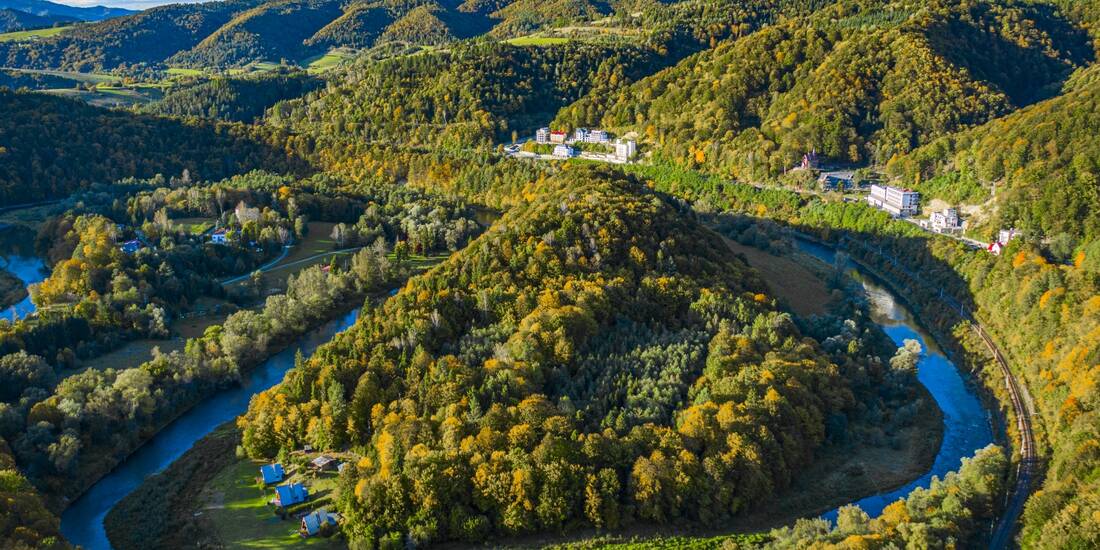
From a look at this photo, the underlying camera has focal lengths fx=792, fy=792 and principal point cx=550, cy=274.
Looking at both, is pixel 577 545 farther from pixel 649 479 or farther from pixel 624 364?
pixel 624 364

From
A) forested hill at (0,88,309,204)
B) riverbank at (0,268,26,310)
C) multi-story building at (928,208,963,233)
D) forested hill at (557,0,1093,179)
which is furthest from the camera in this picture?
forested hill at (0,88,309,204)

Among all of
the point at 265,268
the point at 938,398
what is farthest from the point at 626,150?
the point at 938,398

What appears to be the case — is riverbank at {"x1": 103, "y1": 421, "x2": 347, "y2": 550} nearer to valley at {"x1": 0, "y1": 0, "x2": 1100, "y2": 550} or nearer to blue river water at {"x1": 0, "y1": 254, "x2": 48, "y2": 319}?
valley at {"x1": 0, "y1": 0, "x2": 1100, "y2": 550}

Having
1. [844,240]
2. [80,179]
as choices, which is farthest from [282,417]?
[80,179]

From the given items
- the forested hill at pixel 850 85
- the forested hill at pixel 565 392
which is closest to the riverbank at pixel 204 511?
the forested hill at pixel 565 392

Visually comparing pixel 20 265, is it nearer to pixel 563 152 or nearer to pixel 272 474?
pixel 272 474

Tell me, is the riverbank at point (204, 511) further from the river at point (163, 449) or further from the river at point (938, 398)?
the river at point (938, 398)

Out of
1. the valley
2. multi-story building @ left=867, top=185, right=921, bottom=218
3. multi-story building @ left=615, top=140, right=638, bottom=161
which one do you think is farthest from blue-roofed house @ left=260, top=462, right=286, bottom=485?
multi-story building @ left=615, top=140, right=638, bottom=161
